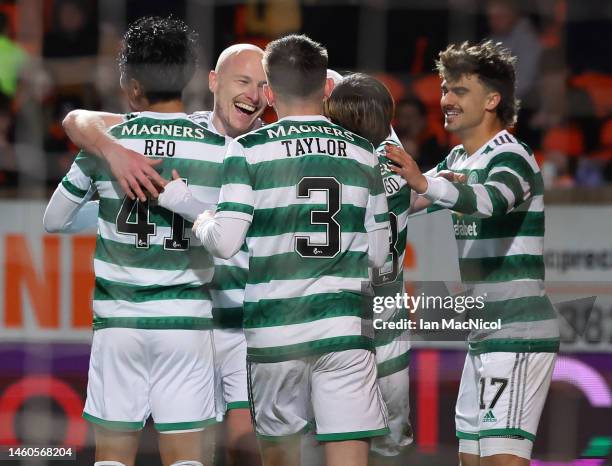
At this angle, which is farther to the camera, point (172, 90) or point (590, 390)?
point (590, 390)

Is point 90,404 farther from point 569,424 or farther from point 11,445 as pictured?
point 569,424

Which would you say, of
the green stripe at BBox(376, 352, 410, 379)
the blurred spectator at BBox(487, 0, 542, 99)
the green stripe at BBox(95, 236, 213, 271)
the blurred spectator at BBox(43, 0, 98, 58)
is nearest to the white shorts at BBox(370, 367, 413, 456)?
the green stripe at BBox(376, 352, 410, 379)

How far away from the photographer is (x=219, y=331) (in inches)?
143

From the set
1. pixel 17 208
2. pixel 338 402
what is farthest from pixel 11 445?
pixel 338 402

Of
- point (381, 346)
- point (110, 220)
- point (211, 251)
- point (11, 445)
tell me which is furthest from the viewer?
point (11, 445)

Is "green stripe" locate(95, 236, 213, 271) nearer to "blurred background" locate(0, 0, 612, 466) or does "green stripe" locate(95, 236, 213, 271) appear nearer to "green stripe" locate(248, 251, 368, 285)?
"green stripe" locate(248, 251, 368, 285)

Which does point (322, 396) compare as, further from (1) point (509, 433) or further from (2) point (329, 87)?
(2) point (329, 87)

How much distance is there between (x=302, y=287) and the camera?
2.96 meters

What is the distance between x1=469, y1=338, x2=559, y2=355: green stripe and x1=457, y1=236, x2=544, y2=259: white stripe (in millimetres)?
266

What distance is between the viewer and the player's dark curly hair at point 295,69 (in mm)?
3029

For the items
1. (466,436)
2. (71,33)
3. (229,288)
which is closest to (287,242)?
(229,288)

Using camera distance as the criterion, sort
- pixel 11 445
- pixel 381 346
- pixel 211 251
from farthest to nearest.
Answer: pixel 11 445
pixel 381 346
pixel 211 251

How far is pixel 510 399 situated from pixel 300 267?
2.88 feet

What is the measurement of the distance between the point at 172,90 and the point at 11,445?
2441mm
